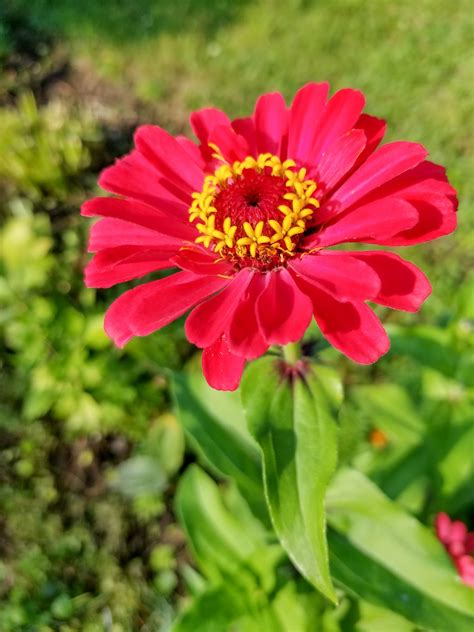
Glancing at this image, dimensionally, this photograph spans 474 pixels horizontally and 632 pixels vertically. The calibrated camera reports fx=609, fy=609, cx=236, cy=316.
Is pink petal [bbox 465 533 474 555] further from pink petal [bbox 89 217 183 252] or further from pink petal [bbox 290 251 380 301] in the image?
pink petal [bbox 89 217 183 252]

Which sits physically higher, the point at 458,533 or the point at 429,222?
the point at 429,222

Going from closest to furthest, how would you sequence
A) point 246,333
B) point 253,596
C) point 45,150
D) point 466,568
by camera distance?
point 246,333, point 466,568, point 253,596, point 45,150

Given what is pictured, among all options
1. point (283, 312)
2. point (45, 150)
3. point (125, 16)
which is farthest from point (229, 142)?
point (125, 16)

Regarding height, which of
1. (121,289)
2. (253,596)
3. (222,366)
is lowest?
(121,289)

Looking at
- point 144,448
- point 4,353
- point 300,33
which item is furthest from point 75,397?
point 300,33

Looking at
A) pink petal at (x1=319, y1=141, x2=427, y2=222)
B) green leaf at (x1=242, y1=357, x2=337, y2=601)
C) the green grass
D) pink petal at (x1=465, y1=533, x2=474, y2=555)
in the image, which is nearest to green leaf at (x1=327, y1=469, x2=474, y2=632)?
pink petal at (x1=465, y1=533, x2=474, y2=555)

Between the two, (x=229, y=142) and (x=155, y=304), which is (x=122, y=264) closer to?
(x=155, y=304)

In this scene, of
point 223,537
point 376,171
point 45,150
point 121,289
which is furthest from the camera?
point 45,150
